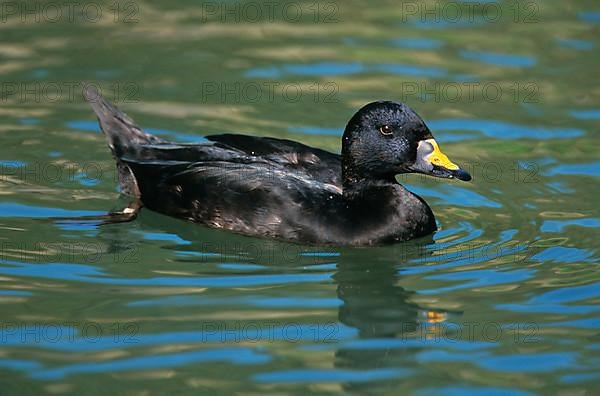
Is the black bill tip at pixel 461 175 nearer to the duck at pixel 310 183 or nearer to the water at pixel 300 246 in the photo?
the duck at pixel 310 183

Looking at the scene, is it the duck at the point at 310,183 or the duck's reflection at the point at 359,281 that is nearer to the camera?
the duck's reflection at the point at 359,281

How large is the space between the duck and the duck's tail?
0.40 ft

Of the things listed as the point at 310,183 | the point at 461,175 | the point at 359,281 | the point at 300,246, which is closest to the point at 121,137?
the point at 310,183

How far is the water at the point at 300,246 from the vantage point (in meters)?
7.01

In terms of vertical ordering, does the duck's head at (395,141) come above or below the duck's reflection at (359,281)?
above

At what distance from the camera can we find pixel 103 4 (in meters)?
14.2

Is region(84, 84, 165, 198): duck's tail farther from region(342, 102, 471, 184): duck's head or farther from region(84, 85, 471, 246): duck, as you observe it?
region(342, 102, 471, 184): duck's head

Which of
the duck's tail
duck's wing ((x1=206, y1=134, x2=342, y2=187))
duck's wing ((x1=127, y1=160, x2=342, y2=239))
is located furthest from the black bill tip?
the duck's tail

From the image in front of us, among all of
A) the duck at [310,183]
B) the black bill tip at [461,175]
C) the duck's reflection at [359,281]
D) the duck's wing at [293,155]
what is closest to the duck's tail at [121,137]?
the duck at [310,183]

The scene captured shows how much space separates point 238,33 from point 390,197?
197 inches

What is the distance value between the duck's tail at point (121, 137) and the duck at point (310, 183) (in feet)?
0.40

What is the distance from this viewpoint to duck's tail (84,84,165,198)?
998 cm

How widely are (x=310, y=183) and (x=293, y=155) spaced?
15.9 inches

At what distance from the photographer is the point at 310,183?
30.7ft
